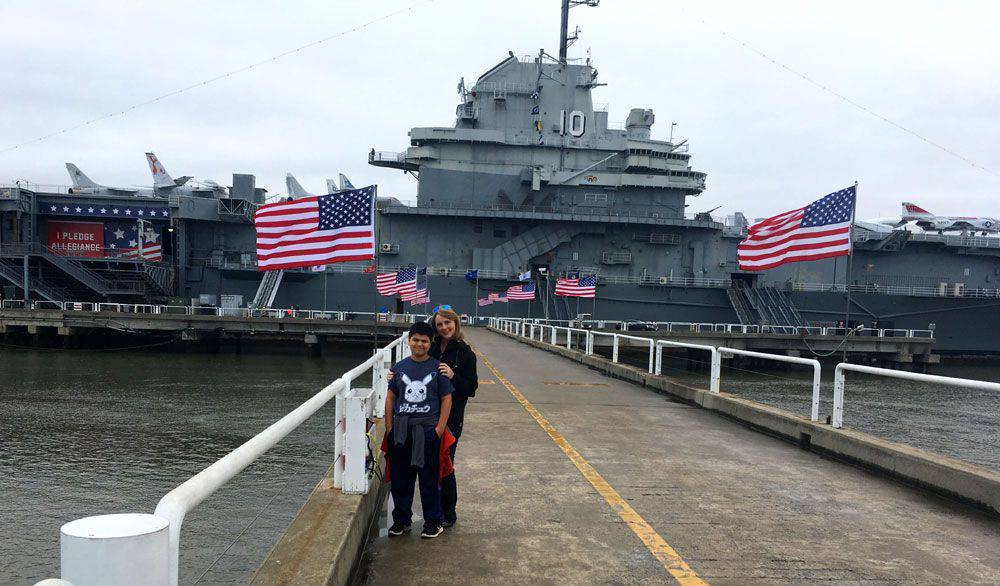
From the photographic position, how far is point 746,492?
6.37 m

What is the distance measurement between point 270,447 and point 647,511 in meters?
3.17

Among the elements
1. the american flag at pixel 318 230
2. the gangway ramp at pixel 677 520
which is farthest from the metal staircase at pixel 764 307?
the gangway ramp at pixel 677 520

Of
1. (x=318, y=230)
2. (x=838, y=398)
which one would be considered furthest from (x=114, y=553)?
(x=318, y=230)

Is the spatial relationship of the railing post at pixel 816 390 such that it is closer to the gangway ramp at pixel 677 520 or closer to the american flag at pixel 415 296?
the gangway ramp at pixel 677 520

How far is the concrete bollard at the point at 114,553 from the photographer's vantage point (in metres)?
1.86

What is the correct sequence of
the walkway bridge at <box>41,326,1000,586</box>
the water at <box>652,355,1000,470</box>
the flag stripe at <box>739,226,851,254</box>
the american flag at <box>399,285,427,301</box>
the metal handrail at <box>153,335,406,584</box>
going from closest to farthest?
1. the metal handrail at <box>153,335,406,584</box>
2. the walkway bridge at <box>41,326,1000,586</box>
3. the water at <box>652,355,1000,470</box>
4. the flag stripe at <box>739,226,851,254</box>
5. the american flag at <box>399,285,427,301</box>

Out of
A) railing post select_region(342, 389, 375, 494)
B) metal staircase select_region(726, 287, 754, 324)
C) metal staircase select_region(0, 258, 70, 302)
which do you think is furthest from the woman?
metal staircase select_region(0, 258, 70, 302)

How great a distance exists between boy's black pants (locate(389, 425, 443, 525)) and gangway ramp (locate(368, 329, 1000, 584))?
0.84 ft

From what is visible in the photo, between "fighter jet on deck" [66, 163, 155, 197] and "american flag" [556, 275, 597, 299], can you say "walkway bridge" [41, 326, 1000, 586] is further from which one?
"fighter jet on deck" [66, 163, 155, 197]

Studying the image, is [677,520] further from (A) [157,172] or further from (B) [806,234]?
(A) [157,172]

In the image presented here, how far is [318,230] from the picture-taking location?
1670 cm

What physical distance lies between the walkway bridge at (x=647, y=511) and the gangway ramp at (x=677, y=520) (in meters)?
0.02

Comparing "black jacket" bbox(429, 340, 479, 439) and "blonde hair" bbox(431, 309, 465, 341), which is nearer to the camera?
"black jacket" bbox(429, 340, 479, 439)

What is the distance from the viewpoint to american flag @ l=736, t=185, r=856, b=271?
17.5 meters
